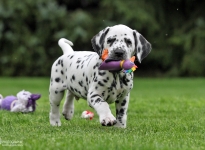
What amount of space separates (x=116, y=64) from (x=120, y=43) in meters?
0.31

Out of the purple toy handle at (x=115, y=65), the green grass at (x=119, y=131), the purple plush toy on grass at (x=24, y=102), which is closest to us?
the green grass at (x=119, y=131)

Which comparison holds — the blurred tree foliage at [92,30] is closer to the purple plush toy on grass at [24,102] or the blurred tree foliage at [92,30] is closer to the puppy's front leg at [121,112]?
the purple plush toy on grass at [24,102]

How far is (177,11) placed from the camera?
86.9 feet

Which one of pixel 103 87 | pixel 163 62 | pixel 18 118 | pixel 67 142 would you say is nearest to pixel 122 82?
pixel 103 87

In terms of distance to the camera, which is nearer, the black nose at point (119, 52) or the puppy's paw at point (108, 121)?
the puppy's paw at point (108, 121)

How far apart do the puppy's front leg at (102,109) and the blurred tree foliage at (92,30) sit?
61.7 ft

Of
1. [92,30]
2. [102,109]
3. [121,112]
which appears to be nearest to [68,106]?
[121,112]

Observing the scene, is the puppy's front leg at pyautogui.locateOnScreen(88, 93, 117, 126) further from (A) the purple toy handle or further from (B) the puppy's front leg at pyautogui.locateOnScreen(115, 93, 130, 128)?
(B) the puppy's front leg at pyautogui.locateOnScreen(115, 93, 130, 128)

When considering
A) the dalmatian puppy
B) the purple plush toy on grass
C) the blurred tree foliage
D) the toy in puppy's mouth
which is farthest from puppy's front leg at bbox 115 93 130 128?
the blurred tree foliage

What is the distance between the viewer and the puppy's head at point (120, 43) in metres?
6.05

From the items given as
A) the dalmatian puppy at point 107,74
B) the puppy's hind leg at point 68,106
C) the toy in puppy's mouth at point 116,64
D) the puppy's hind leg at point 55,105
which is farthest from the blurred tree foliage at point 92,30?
the toy in puppy's mouth at point 116,64

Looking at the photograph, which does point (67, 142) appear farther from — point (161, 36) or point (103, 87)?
point (161, 36)

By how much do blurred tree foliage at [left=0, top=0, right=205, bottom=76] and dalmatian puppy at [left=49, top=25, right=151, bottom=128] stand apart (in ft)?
59.6

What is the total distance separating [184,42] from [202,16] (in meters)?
2.23
